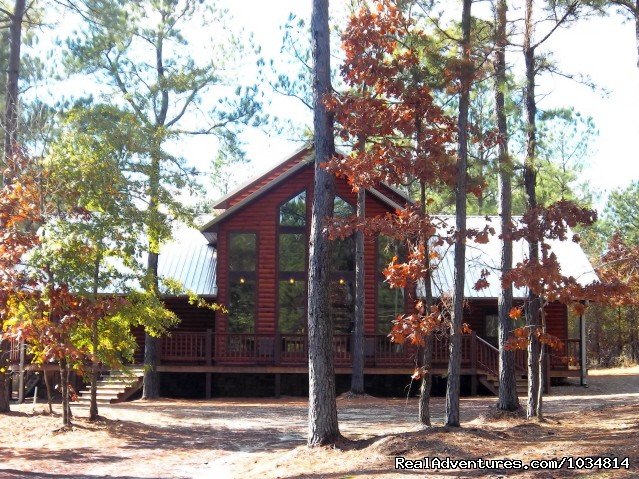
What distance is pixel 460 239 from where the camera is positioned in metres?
12.6

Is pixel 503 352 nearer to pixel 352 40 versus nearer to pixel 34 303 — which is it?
pixel 352 40

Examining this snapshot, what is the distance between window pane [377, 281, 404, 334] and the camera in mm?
23688

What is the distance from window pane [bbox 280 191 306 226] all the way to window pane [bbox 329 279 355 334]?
82.9 inches

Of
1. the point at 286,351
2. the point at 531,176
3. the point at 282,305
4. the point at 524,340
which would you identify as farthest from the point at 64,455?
the point at 282,305

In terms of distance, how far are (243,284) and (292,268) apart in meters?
1.48

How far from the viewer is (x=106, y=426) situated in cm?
1485

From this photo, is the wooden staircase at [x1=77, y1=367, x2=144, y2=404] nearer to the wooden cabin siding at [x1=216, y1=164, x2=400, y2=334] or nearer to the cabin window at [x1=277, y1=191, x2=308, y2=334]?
the wooden cabin siding at [x1=216, y1=164, x2=400, y2=334]

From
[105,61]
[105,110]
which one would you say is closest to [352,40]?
[105,110]

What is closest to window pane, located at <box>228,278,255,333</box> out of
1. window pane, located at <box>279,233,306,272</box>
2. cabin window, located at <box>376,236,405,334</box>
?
window pane, located at <box>279,233,306,272</box>

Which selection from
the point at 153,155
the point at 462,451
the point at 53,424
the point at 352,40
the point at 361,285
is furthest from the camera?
the point at 361,285

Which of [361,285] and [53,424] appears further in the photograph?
[361,285]

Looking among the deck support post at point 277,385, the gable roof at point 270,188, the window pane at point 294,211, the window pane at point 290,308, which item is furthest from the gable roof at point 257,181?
the deck support post at point 277,385

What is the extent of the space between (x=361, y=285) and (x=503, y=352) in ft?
23.9

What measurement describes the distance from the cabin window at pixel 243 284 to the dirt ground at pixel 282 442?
4.44 metres
